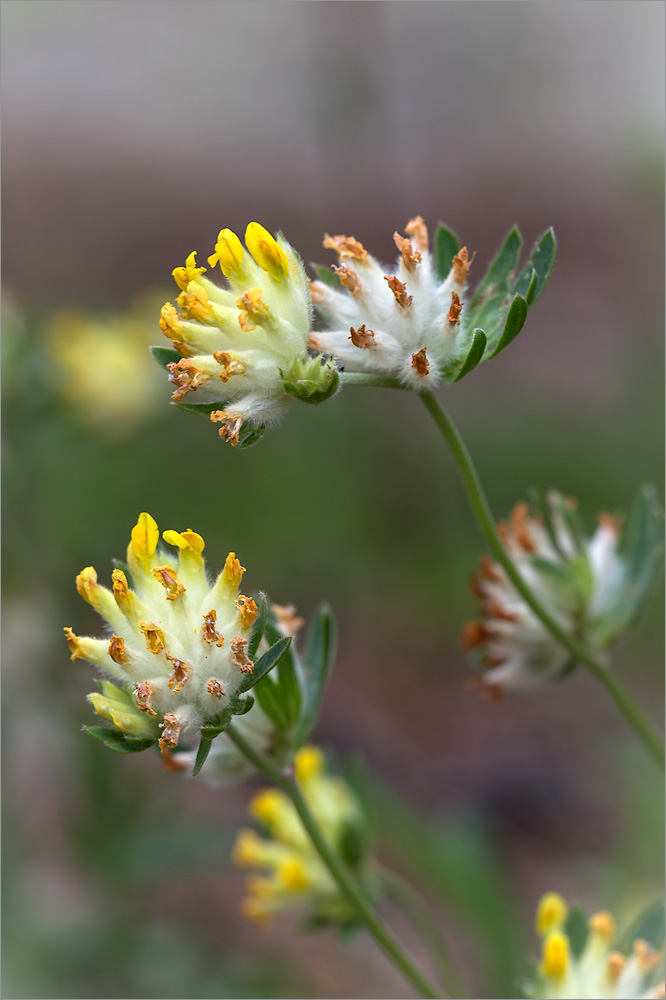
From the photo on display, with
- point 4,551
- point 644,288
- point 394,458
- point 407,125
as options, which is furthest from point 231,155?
→ point 4,551

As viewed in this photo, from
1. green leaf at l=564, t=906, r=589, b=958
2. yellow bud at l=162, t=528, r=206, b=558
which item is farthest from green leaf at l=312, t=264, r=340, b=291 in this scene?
green leaf at l=564, t=906, r=589, b=958

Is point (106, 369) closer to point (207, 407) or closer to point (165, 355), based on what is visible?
point (165, 355)

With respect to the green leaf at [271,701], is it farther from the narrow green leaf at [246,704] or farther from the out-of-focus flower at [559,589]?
the out-of-focus flower at [559,589]

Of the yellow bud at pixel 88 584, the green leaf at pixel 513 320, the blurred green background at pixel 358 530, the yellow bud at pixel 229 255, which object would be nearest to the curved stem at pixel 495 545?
the green leaf at pixel 513 320

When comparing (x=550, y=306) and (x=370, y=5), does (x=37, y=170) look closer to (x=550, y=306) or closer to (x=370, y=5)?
(x=550, y=306)

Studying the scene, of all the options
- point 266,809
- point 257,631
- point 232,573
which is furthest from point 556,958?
point 232,573

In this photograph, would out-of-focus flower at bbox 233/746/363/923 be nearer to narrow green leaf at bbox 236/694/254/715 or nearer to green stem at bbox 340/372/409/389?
narrow green leaf at bbox 236/694/254/715
